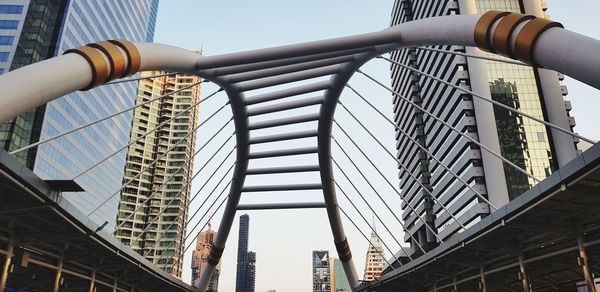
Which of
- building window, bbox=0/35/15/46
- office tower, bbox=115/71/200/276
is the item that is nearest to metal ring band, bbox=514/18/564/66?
building window, bbox=0/35/15/46

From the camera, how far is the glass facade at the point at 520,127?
3310 inches

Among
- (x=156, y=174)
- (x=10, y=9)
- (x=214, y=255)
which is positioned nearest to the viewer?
(x=214, y=255)

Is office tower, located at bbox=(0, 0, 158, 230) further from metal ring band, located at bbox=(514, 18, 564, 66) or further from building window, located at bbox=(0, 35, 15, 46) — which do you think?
metal ring band, located at bbox=(514, 18, 564, 66)

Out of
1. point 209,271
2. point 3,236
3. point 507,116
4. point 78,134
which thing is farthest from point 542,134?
point 3,236

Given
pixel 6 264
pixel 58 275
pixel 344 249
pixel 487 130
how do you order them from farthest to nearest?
pixel 487 130 → pixel 344 249 → pixel 58 275 → pixel 6 264

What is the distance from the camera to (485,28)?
552 inches

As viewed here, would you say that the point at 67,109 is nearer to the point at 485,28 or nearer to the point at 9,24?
the point at 9,24

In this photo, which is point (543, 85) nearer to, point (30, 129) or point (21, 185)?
point (30, 129)

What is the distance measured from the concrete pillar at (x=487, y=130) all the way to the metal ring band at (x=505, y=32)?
71.7 meters

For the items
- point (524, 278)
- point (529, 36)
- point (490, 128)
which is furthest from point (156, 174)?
point (529, 36)

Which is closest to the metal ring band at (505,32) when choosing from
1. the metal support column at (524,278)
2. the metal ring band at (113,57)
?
the metal support column at (524,278)

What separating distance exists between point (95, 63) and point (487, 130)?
80.6 metres

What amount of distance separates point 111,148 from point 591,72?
329 feet

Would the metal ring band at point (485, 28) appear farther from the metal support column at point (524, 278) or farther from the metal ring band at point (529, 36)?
the metal support column at point (524, 278)
